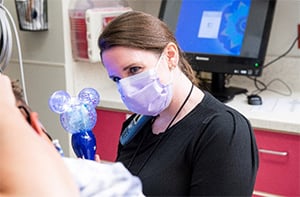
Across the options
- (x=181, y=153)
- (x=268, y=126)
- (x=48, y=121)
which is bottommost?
(x=48, y=121)

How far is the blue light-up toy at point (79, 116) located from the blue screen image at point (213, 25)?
43.3 inches

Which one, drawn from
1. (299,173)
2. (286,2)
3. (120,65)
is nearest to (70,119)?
(120,65)

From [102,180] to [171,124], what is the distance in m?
0.67

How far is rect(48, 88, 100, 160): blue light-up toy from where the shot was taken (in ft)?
3.79

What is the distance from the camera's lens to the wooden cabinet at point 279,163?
1.78m

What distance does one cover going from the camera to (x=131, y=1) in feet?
8.47

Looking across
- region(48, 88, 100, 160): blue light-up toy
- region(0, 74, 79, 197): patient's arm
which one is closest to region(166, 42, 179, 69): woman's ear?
region(48, 88, 100, 160): blue light-up toy

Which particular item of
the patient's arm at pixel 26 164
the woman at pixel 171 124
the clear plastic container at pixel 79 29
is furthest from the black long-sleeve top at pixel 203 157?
the clear plastic container at pixel 79 29

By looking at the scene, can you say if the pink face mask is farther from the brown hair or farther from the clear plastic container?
the clear plastic container

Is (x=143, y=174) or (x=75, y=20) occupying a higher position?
(x=75, y=20)

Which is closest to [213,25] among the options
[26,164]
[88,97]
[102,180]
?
[88,97]

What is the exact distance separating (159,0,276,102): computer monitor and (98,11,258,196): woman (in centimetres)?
79

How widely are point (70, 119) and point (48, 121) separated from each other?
117 cm

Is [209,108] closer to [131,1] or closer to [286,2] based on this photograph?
[286,2]
